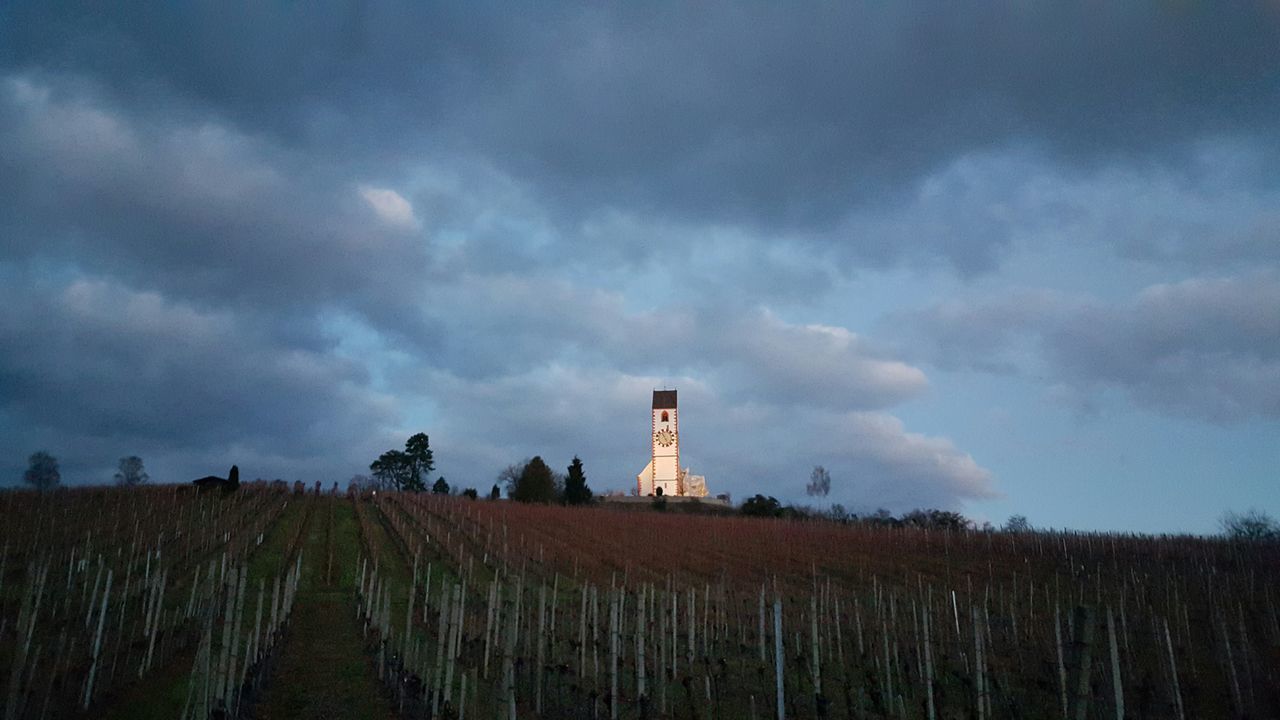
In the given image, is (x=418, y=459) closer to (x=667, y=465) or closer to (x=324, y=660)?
(x=667, y=465)

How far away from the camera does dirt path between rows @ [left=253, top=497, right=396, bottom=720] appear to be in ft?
39.7

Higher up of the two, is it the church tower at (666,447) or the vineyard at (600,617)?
the church tower at (666,447)

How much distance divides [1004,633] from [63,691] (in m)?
15.9

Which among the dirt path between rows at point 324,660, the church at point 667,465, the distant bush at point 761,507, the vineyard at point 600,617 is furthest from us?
the church at point 667,465

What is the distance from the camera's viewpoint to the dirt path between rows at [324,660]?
1209 cm

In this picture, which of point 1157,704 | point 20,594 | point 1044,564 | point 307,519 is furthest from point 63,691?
point 307,519

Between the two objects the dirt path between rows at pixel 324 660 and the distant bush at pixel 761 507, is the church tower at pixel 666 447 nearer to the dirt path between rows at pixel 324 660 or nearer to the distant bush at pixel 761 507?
the distant bush at pixel 761 507

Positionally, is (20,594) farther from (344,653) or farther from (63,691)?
(63,691)

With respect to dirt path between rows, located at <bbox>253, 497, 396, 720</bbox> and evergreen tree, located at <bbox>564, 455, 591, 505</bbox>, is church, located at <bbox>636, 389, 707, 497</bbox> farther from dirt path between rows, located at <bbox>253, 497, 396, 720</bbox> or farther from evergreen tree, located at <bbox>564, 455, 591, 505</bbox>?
dirt path between rows, located at <bbox>253, 497, 396, 720</bbox>

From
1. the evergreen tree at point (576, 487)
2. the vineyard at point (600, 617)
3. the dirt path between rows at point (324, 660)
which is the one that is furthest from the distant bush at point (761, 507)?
the dirt path between rows at point (324, 660)

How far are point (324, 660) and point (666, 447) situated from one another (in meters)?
75.6

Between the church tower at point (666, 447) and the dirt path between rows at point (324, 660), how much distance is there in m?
60.5

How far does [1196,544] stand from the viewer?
2759 cm

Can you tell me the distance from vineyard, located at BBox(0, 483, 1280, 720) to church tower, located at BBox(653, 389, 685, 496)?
1863 inches
